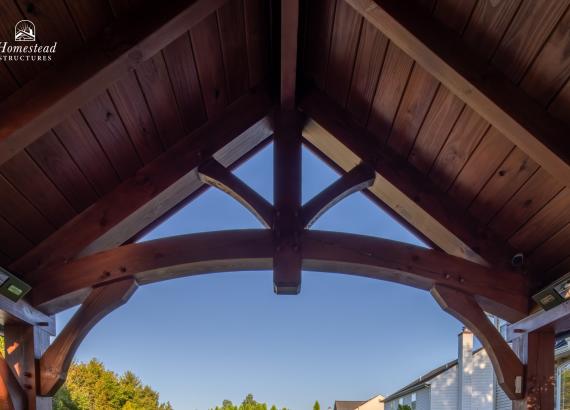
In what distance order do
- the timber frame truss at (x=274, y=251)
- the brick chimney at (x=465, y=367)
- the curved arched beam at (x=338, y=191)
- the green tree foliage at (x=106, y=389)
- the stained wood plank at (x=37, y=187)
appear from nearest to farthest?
1. the stained wood plank at (x=37, y=187)
2. the timber frame truss at (x=274, y=251)
3. the curved arched beam at (x=338, y=191)
4. the brick chimney at (x=465, y=367)
5. the green tree foliage at (x=106, y=389)

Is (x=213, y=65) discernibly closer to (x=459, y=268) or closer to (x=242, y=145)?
(x=242, y=145)

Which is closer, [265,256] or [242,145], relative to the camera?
[265,256]

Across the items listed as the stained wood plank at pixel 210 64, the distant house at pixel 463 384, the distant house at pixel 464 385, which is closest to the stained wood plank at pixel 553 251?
the stained wood plank at pixel 210 64

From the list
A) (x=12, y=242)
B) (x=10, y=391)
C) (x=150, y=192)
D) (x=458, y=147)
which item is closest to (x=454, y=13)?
(x=458, y=147)

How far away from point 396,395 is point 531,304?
395 inches

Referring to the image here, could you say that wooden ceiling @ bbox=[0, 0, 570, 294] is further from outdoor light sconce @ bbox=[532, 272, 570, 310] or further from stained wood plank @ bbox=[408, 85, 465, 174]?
outdoor light sconce @ bbox=[532, 272, 570, 310]

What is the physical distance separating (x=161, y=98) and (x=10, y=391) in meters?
1.70

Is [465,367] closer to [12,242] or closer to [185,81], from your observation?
[185,81]

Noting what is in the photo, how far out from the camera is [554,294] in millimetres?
2340

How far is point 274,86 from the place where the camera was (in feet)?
9.66

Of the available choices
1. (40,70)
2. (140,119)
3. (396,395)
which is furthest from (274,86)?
(396,395)

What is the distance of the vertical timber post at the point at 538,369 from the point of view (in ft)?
7.91

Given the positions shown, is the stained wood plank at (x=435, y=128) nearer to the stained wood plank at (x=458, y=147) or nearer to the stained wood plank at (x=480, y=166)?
the stained wood plank at (x=458, y=147)

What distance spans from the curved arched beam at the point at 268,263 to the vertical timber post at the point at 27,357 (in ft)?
0.57
